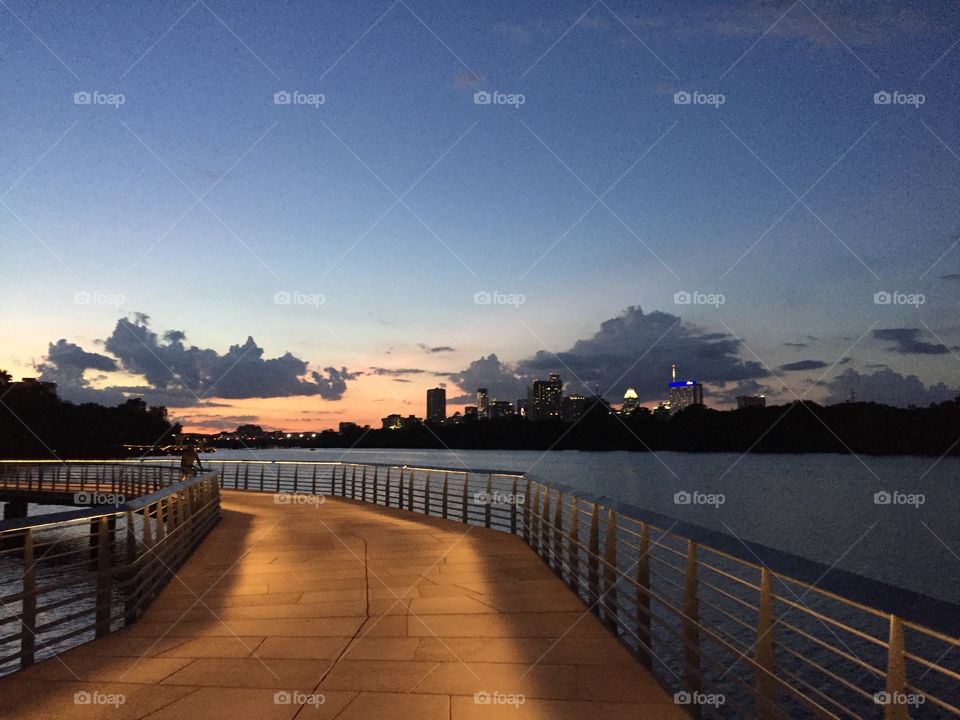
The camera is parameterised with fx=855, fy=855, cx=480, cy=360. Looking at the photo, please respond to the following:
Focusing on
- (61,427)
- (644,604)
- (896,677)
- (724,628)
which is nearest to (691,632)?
(644,604)

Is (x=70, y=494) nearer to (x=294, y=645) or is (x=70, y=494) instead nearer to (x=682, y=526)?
(x=294, y=645)

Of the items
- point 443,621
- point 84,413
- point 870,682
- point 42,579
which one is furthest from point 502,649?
point 84,413

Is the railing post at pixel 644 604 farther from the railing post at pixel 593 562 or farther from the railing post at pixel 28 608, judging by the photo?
the railing post at pixel 28 608

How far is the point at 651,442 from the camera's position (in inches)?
7613

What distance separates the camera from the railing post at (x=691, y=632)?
567 cm

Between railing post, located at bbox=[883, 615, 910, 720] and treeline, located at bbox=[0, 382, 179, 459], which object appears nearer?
railing post, located at bbox=[883, 615, 910, 720]

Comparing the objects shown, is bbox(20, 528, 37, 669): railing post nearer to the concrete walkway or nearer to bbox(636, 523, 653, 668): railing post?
the concrete walkway

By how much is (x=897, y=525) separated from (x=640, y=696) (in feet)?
211

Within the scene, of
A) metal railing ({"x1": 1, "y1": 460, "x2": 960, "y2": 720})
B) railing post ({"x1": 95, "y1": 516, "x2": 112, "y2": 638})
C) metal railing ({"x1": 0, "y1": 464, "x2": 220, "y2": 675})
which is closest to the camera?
metal railing ({"x1": 1, "y1": 460, "x2": 960, "y2": 720})

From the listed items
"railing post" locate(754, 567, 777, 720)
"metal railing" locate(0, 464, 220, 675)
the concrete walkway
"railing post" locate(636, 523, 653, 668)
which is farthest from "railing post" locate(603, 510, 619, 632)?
"metal railing" locate(0, 464, 220, 675)

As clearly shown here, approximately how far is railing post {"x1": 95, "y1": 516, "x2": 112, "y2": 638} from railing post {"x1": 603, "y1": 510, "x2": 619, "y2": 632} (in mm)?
4696

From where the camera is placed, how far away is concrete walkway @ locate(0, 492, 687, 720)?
19.0 ft

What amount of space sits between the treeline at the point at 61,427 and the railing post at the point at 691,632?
11487cm

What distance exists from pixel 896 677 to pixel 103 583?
7338mm
